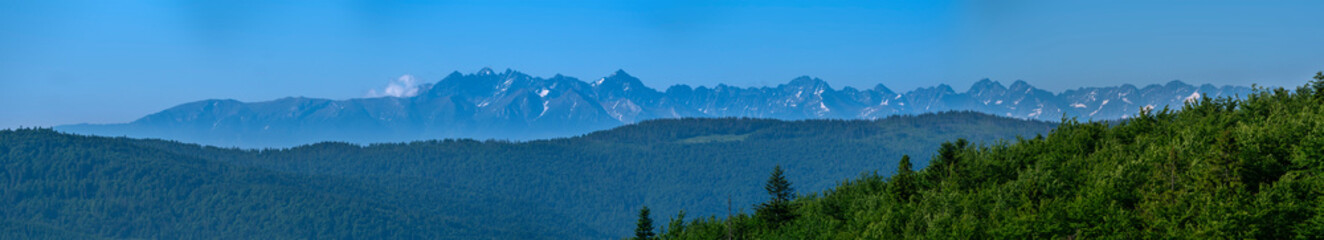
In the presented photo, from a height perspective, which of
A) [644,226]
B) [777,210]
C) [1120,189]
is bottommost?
[1120,189]

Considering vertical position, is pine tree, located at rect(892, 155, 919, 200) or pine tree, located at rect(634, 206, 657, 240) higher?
pine tree, located at rect(892, 155, 919, 200)

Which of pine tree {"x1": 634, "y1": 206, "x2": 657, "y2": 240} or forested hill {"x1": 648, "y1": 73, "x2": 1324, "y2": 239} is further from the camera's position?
pine tree {"x1": 634, "y1": 206, "x2": 657, "y2": 240}

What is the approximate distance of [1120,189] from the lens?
83312 millimetres

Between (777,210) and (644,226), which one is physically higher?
(777,210)

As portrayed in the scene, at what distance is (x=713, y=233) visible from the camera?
13400cm

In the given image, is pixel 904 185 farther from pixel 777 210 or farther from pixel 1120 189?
pixel 1120 189

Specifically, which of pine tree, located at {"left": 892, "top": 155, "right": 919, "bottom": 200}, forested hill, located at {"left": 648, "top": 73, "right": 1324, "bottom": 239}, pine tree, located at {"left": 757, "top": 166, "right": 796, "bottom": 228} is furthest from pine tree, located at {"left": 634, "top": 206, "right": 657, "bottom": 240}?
pine tree, located at {"left": 892, "top": 155, "right": 919, "bottom": 200}

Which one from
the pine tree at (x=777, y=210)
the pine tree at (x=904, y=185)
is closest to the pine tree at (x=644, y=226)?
the pine tree at (x=777, y=210)

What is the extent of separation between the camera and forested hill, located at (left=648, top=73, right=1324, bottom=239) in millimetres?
70812

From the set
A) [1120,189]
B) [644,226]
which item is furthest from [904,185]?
[1120,189]

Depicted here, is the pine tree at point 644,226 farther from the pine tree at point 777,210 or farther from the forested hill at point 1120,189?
the pine tree at point 777,210

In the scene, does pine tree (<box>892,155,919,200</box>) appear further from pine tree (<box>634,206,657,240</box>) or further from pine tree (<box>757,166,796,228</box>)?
pine tree (<box>634,206,657,240</box>)

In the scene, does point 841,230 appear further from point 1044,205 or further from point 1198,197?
point 1198,197

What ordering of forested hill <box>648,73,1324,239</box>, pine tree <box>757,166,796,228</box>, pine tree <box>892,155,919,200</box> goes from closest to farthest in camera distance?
forested hill <box>648,73,1324,239</box>
pine tree <box>892,155,919,200</box>
pine tree <box>757,166,796,228</box>
